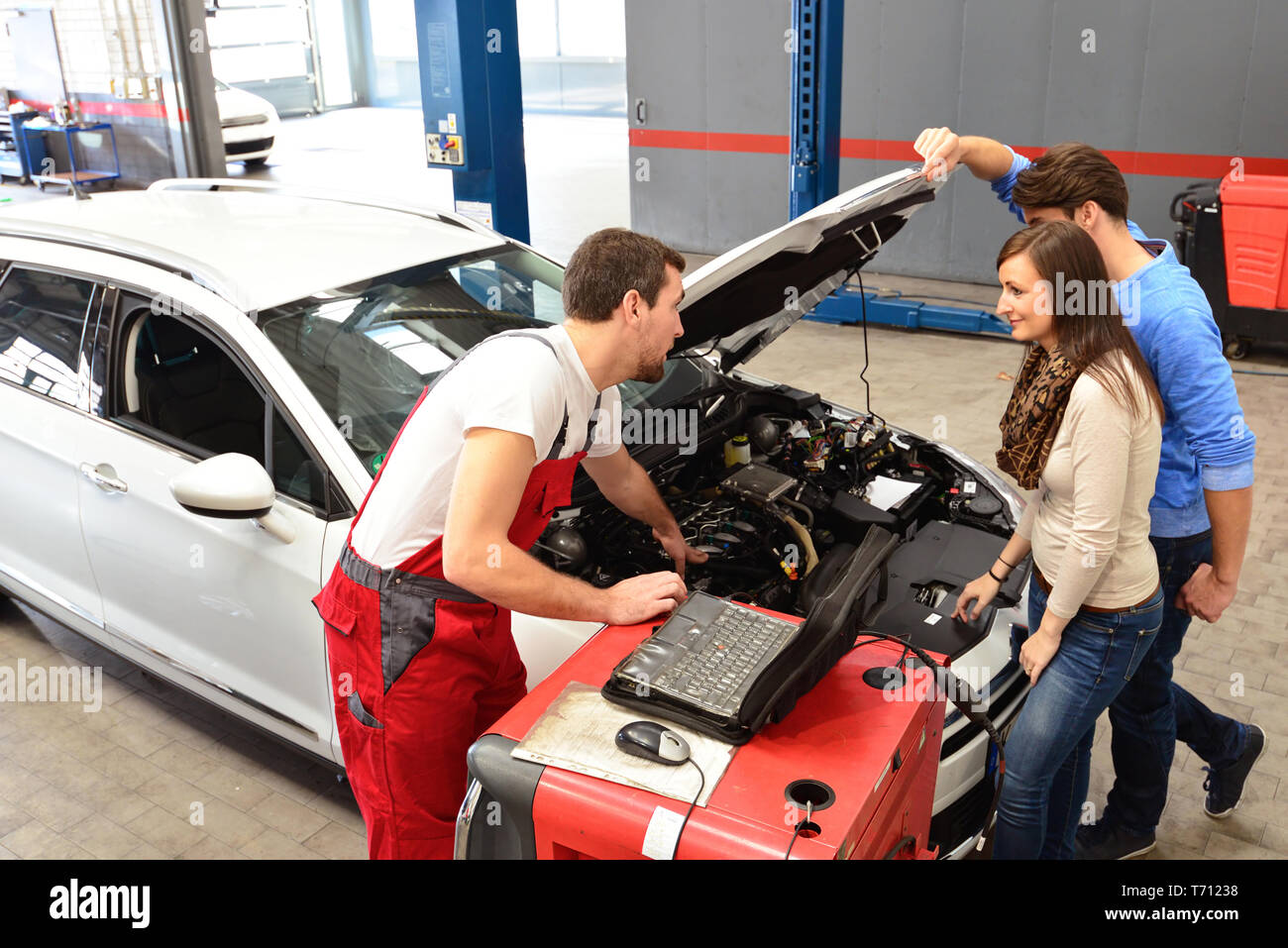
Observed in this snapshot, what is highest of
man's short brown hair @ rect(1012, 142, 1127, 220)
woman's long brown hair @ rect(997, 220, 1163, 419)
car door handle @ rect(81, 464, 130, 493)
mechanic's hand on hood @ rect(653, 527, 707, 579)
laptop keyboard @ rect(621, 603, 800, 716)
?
man's short brown hair @ rect(1012, 142, 1127, 220)

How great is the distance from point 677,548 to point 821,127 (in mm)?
5159

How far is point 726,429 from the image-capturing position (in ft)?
10.4

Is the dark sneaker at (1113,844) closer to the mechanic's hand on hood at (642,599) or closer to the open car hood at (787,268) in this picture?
the mechanic's hand on hood at (642,599)

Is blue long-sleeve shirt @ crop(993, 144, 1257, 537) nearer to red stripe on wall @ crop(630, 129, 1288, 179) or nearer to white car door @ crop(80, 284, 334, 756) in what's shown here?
white car door @ crop(80, 284, 334, 756)

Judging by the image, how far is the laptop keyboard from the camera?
1.73 meters

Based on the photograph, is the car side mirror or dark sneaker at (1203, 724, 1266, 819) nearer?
the car side mirror

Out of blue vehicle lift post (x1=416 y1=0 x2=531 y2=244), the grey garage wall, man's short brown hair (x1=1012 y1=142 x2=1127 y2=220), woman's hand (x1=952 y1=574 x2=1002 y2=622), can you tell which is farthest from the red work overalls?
→ the grey garage wall

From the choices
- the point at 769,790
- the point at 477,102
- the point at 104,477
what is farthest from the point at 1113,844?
the point at 477,102

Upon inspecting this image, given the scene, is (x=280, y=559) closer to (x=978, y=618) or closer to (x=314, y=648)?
(x=314, y=648)

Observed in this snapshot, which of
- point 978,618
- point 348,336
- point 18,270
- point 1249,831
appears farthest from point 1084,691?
point 18,270

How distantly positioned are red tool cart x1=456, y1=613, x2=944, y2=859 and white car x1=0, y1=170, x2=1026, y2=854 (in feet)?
1.52

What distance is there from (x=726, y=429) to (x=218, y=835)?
1813mm

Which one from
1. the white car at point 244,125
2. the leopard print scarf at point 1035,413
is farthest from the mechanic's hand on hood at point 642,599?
the white car at point 244,125

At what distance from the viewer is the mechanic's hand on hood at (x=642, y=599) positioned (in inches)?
78.9
